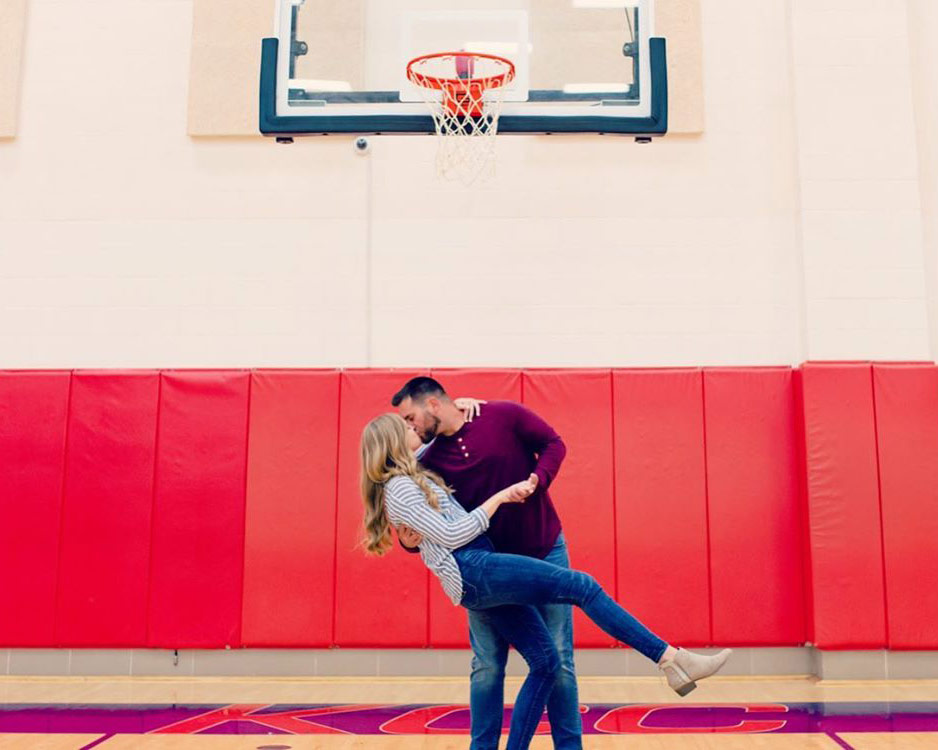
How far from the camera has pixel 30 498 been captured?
6574mm

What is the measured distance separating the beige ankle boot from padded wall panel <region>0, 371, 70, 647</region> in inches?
198

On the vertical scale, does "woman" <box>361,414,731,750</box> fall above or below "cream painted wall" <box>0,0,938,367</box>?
below

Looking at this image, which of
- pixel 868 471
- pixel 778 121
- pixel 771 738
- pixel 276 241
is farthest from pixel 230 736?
pixel 778 121

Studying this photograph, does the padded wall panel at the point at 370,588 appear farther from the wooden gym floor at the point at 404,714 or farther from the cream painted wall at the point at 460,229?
the cream painted wall at the point at 460,229

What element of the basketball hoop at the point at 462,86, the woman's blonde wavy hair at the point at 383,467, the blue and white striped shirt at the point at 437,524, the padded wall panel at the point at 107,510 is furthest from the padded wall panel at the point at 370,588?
the blue and white striped shirt at the point at 437,524

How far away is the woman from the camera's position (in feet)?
10.3

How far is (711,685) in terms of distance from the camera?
6.10m

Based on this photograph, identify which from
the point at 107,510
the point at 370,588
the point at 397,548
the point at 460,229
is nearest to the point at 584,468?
the point at 397,548

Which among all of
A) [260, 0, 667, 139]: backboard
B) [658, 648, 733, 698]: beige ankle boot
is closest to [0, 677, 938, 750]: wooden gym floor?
[658, 648, 733, 698]: beige ankle boot

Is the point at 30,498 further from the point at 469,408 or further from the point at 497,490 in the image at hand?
the point at 497,490

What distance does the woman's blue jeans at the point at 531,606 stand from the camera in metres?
3.12

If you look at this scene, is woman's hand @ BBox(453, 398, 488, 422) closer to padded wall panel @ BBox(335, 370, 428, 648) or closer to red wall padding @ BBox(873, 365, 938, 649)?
padded wall panel @ BBox(335, 370, 428, 648)

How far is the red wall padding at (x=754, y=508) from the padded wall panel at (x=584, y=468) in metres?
0.75

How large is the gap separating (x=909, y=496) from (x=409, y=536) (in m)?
4.43
